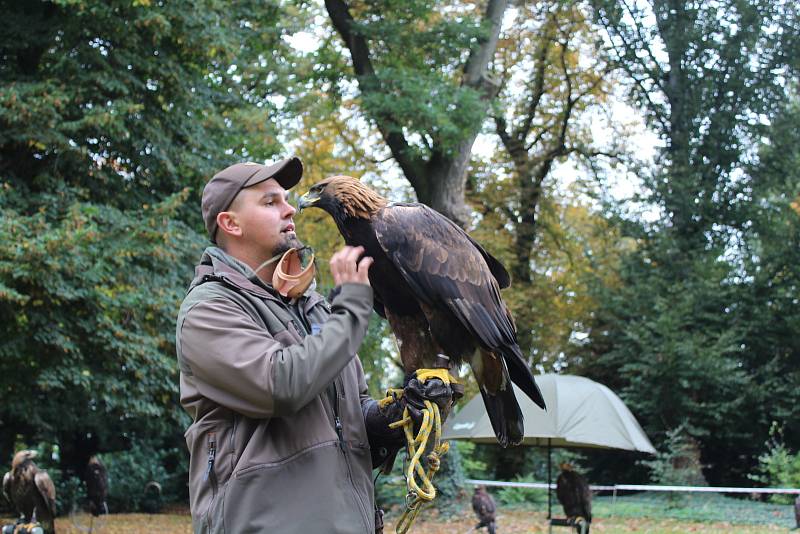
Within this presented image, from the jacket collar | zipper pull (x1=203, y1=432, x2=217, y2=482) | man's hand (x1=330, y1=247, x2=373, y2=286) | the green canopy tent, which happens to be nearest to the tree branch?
the green canopy tent

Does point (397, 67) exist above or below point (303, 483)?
above

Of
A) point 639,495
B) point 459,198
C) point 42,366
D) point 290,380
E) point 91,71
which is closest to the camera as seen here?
point 290,380

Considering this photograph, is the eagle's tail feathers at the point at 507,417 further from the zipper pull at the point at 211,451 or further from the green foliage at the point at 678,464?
the green foliage at the point at 678,464

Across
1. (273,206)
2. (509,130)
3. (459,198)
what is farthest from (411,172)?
(273,206)

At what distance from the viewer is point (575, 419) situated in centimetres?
1095

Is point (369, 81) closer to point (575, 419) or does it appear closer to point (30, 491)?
point (575, 419)

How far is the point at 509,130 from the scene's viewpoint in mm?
24469

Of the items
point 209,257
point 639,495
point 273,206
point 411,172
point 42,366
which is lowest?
point 639,495

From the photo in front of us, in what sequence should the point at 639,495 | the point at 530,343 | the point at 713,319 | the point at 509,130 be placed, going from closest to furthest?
the point at 639,495
the point at 713,319
the point at 530,343
the point at 509,130

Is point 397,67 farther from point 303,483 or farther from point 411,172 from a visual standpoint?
point 303,483

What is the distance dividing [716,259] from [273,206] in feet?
61.6

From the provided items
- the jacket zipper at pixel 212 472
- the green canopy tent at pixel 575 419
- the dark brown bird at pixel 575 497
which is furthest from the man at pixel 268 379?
the dark brown bird at pixel 575 497

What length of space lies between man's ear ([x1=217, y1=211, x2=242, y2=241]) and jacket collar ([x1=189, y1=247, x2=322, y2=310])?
7cm

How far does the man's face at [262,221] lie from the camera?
9.17 feet
